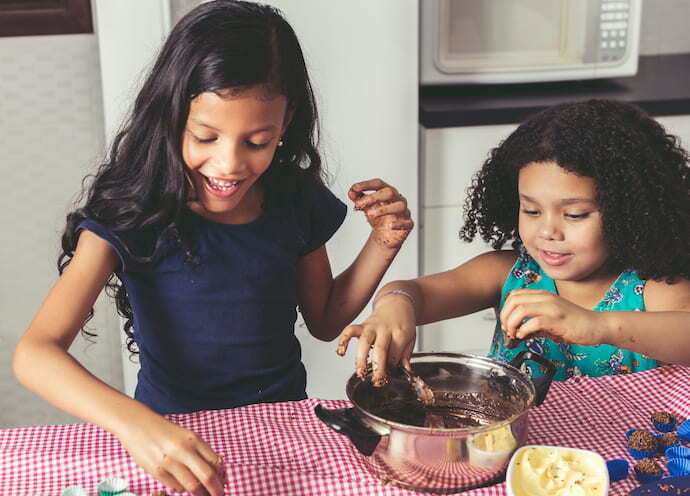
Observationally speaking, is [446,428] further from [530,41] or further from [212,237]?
[530,41]

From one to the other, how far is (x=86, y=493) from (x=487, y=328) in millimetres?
1510

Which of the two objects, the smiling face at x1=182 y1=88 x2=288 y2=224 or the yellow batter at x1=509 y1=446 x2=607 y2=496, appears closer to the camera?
the yellow batter at x1=509 y1=446 x2=607 y2=496

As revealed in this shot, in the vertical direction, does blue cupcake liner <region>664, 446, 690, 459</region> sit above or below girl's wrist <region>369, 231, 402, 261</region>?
below

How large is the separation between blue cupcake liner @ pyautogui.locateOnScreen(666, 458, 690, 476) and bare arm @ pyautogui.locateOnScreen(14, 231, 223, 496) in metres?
0.49

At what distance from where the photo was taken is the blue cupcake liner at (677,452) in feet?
3.17

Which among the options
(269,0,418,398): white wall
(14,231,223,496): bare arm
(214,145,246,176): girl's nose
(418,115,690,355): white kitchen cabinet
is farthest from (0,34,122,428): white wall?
(214,145,246,176): girl's nose

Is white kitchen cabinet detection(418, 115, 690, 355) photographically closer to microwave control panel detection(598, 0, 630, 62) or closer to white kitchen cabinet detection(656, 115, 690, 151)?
white kitchen cabinet detection(656, 115, 690, 151)

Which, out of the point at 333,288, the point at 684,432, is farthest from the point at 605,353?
the point at 333,288

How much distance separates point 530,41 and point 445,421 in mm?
1461

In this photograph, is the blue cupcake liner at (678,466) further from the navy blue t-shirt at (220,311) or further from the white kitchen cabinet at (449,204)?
the white kitchen cabinet at (449,204)

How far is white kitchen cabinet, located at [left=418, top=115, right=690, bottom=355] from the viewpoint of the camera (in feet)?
6.86

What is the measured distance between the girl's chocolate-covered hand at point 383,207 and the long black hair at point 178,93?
0.16 m

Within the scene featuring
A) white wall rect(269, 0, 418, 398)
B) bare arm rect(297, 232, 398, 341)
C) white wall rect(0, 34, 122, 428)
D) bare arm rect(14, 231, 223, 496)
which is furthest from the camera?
white wall rect(0, 34, 122, 428)

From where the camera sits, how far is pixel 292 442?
3.31 ft
